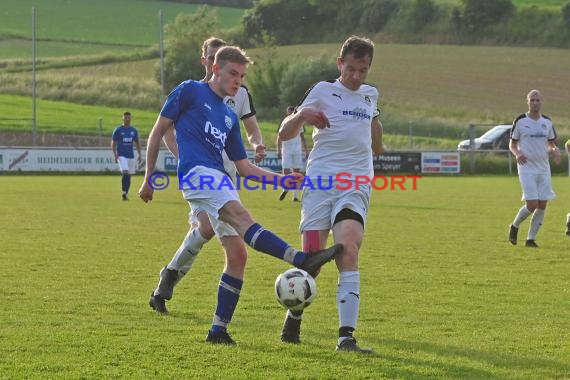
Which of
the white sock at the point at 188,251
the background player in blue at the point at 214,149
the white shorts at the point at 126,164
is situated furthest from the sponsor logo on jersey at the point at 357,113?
the white shorts at the point at 126,164

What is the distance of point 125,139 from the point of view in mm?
26578

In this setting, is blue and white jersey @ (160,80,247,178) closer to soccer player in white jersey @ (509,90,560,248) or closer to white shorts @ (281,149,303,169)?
soccer player in white jersey @ (509,90,560,248)

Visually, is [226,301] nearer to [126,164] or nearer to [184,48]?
[126,164]

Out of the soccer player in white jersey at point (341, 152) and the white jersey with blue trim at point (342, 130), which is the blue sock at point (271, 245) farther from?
the white jersey with blue trim at point (342, 130)

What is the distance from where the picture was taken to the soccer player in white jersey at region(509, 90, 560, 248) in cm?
1557

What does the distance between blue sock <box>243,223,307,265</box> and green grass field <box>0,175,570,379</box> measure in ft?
2.04

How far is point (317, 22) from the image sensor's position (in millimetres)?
85500

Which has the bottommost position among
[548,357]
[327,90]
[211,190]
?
[548,357]

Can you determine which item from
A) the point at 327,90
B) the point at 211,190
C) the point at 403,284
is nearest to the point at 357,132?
the point at 327,90

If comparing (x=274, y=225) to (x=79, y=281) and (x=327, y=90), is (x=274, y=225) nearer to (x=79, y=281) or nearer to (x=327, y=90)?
(x=79, y=281)

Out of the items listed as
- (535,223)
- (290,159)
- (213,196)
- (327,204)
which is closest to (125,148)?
(290,159)

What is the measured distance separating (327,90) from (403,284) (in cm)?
359

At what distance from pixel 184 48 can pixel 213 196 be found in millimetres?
60802

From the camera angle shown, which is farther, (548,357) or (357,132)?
(357,132)
